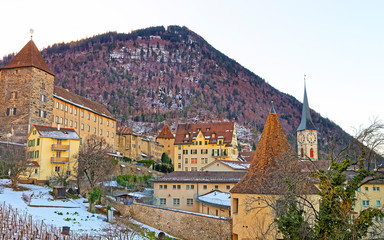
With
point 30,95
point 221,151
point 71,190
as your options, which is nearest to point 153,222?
point 71,190

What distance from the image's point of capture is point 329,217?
57.0 ft

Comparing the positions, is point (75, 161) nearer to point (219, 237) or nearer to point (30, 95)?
point (30, 95)

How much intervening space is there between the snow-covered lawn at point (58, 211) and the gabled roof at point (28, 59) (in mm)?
20438

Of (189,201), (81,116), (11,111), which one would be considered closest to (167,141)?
(81,116)

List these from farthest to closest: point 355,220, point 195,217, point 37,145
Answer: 1. point 37,145
2. point 195,217
3. point 355,220

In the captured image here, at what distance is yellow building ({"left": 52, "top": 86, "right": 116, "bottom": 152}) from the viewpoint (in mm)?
58812

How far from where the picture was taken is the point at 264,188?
27000mm

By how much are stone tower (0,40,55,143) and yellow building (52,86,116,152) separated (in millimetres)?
3761

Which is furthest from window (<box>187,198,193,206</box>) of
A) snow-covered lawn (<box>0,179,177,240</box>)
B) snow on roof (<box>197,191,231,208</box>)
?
snow-covered lawn (<box>0,179,177,240</box>)

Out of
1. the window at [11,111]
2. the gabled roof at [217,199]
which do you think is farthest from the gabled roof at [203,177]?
the window at [11,111]

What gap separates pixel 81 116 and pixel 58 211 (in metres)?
35.6

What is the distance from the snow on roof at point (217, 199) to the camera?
125ft

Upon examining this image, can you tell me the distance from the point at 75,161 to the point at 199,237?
2134 centimetres

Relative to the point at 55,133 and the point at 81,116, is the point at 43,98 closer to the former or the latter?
the point at 55,133
